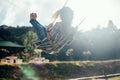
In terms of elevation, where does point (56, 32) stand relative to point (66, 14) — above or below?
below

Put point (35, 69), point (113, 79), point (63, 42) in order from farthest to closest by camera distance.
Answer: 1. point (35, 69)
2. point (113, 79)
3. point (63, 42)

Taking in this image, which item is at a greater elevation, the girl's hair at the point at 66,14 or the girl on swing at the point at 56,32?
the girl's hair at the point at 66,14

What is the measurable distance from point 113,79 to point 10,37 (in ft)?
138

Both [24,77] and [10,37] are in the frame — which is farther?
[10,37]

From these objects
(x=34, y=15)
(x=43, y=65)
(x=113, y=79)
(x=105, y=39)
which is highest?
(x=105, y=39)

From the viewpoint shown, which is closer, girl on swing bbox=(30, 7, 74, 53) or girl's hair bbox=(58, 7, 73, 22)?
girl on swing bbox=(30, 7, 74, 53)

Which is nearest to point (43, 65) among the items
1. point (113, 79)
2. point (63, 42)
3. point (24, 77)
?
point (24, 77)

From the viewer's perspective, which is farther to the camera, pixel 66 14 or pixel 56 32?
pixel 56 32

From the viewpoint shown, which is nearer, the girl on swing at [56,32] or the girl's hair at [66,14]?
the girl on swing at [56,32]

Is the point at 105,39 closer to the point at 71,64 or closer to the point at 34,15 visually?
the point at 71,64

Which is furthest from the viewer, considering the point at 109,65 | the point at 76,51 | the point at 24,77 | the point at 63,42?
the point at 76,51

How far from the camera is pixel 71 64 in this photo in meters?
21.9

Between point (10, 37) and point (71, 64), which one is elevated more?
point (10, 37)

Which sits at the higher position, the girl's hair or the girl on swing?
the girl's hair
